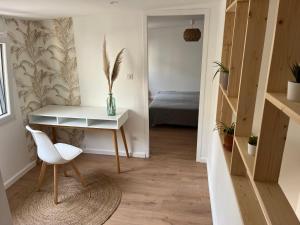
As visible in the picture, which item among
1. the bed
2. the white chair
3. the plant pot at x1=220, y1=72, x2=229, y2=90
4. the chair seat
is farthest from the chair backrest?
the bed

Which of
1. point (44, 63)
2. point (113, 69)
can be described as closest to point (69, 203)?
point (113, 69)

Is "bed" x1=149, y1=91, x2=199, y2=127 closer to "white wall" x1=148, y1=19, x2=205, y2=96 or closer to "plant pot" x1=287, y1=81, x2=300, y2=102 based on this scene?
"white wall" x1=148, y1=19, x2=205, y2=96

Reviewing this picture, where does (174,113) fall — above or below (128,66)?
below

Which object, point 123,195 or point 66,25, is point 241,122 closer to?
point 123,195

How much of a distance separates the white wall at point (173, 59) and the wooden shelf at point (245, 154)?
475 centimetres

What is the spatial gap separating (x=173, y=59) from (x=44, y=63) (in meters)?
3.57

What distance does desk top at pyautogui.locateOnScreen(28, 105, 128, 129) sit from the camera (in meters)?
2.82

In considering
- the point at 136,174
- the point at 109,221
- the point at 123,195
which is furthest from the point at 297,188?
the point at 136,174

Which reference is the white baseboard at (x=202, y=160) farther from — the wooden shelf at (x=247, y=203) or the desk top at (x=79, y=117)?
the wooden shelf at (x=247, y=203)

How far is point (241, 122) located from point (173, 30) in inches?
194

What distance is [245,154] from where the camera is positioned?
1127 millimetres

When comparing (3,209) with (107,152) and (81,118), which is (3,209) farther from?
(107,152)

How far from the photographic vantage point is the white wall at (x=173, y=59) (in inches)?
226

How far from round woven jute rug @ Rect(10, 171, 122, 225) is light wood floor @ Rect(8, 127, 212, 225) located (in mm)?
117
